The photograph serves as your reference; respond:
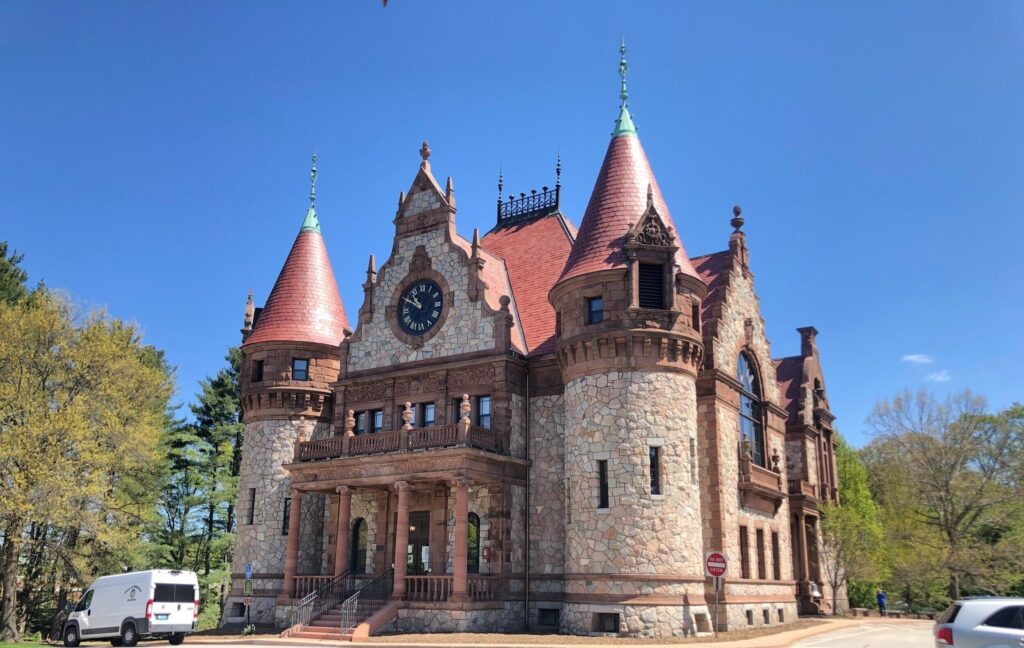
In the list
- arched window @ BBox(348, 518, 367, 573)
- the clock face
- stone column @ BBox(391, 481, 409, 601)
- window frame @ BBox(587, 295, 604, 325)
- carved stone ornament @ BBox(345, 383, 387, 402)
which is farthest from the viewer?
carved stone ornament @ BBox(345, 383, 387, 402)

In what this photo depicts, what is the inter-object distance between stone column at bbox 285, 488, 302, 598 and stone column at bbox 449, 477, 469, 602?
23.5ft

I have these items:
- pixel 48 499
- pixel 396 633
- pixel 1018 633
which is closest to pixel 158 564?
pixel 48 499

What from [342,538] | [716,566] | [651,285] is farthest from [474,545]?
[651,285]

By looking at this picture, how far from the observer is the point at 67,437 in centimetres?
3253

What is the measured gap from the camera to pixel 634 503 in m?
26.5

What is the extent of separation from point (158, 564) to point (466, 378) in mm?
27772

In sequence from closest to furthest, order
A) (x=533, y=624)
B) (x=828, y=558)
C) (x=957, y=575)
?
(x=533, y=624)
(x=957, y=575)
(x=828, y=558)

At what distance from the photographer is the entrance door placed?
31.1 m

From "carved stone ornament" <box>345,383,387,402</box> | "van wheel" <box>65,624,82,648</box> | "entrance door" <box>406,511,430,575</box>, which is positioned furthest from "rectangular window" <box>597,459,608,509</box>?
"van wheel" <box>65,624,82,648</box>

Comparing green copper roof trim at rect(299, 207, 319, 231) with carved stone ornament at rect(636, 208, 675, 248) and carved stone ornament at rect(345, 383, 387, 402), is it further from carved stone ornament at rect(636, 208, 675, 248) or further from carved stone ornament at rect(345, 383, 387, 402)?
carved stone ornament at rect(636, 208, 675, 248)

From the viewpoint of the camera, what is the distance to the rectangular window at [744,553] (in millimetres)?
30891

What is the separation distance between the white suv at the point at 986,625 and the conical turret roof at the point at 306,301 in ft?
89.6

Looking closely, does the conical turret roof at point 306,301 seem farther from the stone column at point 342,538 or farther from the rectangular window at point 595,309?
the rectangular window at point 595,309

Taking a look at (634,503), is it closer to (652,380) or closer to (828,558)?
(652,380)
